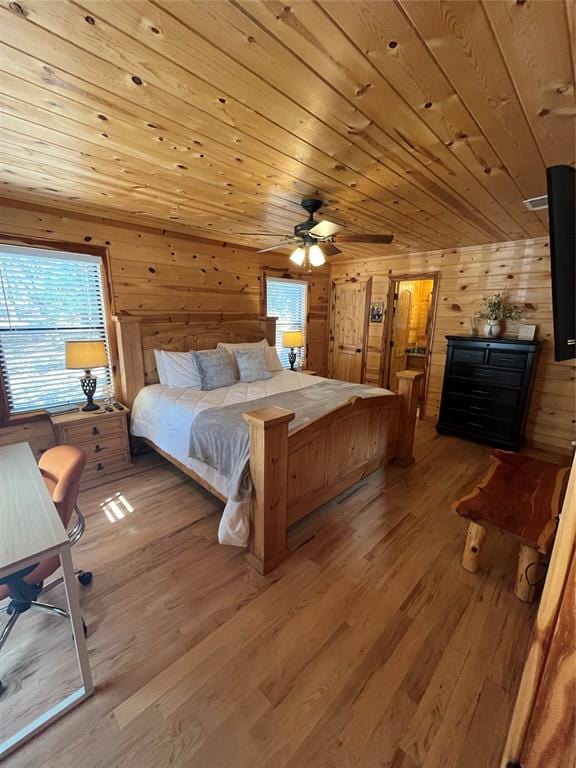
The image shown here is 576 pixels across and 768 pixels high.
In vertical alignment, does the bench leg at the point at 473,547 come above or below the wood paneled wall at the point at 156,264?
below

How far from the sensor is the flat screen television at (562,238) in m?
1.23

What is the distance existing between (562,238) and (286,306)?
12.6ft

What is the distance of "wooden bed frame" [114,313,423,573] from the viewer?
6.11ft

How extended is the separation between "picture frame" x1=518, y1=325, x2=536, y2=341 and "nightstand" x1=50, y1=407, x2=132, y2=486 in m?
4.34

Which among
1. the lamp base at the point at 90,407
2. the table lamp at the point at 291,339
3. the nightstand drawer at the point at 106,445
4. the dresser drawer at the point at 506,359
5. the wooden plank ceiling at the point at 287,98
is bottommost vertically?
the nightstand drawer at the point at 106,445

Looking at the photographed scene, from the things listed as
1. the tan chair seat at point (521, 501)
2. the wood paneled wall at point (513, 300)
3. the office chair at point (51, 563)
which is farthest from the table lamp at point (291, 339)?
the office chair at point (51, 563)

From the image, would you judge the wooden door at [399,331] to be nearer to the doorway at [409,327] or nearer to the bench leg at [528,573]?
the doorway at [409,327]

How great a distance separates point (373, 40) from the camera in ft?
3.30

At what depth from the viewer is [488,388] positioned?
12.1ft

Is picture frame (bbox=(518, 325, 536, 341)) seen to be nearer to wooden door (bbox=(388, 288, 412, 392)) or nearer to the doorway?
the doorway

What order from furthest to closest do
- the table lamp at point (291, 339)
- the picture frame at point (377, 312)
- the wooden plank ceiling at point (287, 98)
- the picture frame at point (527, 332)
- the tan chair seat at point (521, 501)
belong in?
the picture frame at point (377, 312), the table lamp at point (291, 339), the picture frame at point (527, 332), the tan chair seat at point (521, 501), the wooden plank ceiling at point (287, 98)

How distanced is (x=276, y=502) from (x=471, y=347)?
3.10 meters

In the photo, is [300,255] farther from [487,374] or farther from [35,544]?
[487,374]

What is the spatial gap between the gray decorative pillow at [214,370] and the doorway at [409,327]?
8.37 ft
